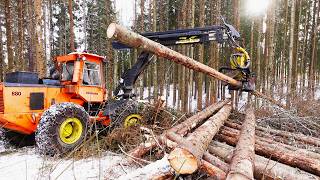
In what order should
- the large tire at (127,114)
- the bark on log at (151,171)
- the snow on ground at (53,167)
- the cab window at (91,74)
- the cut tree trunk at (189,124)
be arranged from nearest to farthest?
the bark on log at (151,171) → the snow on ground at (53,167) → the cut tree trunk at (189,124) → the large tire at (127,114) → the cab window at (91,74)

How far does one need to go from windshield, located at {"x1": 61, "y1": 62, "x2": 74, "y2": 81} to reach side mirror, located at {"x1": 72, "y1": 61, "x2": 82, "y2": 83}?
225 millimetres

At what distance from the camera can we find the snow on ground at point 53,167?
170 inches

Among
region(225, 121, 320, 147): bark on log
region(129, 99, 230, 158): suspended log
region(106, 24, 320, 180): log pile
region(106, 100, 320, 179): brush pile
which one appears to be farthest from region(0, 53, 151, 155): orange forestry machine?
region(225, 121, 320, 147): bark on log

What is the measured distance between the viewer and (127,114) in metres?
7.34

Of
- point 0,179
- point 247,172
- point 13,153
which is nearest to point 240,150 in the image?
point 247,172

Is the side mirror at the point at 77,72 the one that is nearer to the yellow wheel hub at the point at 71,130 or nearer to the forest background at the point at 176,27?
the yellow wheel hub at the point at 71,130

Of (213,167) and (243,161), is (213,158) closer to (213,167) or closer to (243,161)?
(213,167)

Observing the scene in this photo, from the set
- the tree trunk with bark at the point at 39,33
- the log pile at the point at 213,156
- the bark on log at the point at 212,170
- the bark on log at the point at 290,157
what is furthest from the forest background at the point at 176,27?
the bark on log at the point at 212,170

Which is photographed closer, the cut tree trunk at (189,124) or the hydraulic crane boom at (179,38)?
the cut tree trunk at (189,124)

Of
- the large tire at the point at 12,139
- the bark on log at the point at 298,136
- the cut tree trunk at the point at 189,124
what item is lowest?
the large tire at the point at 12,139

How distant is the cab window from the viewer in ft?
25.7

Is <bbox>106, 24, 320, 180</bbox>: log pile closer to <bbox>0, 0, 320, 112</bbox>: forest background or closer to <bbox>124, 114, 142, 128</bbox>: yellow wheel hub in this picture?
<bbox>124, 114, 142, 128</bbox>: yellow wheel hub

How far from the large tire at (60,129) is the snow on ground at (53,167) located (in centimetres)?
26

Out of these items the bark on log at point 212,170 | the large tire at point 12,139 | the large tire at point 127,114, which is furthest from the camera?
the large tire at point 12,139
